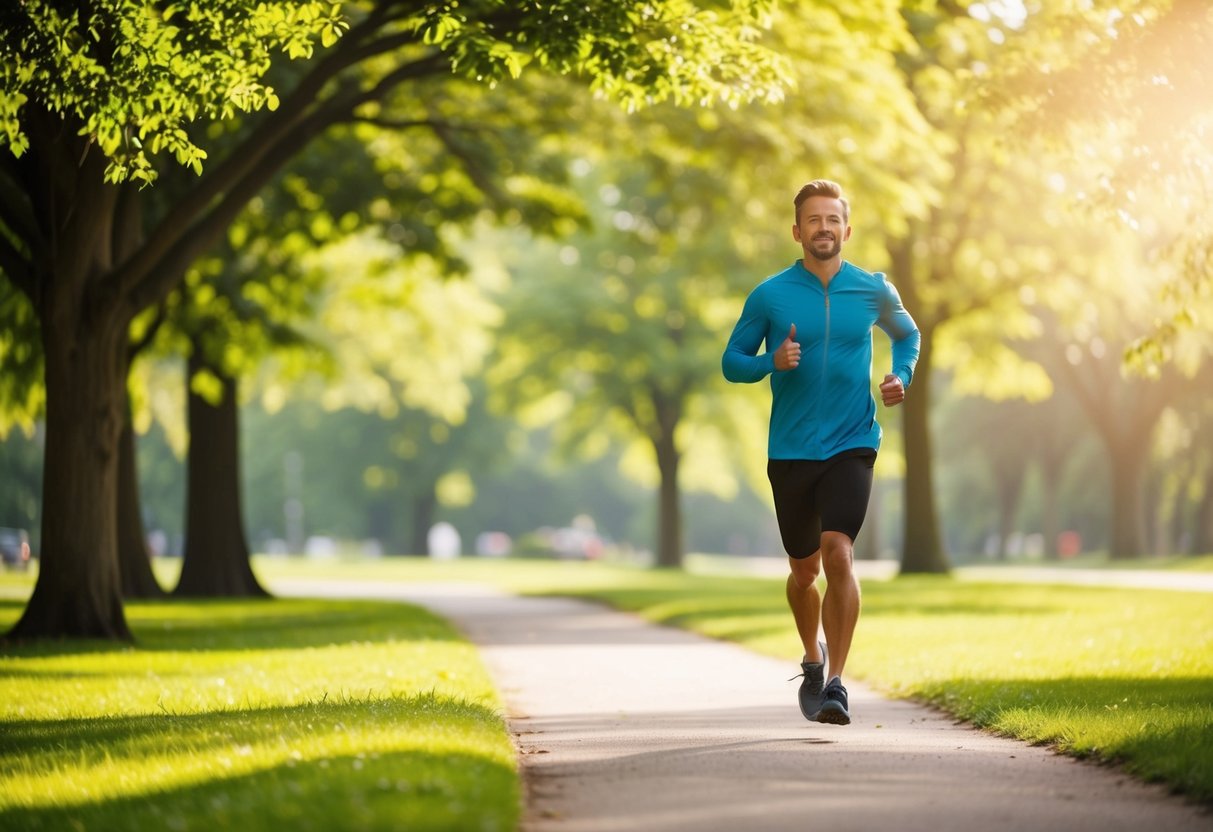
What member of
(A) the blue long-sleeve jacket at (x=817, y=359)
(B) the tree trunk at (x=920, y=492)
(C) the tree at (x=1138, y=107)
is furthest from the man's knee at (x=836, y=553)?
(B) the tree trunk at (x=920, y=492)

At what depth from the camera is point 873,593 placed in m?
23.0

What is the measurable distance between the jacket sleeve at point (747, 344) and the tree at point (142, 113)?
10.8 feet

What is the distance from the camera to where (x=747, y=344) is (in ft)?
24.7

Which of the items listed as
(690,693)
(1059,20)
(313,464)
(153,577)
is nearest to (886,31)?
(1059,20)

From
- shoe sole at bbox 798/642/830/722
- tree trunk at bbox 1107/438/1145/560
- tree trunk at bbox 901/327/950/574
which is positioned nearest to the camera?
shoe sole at bbox 798/642/830/722

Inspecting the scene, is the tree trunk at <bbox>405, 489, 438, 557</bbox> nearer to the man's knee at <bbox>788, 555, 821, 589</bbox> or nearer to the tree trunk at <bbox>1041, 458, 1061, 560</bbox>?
the tree trunk at <bbox>1041, 458, 1061, 560</bbox>

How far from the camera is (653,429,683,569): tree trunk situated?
4191 cm

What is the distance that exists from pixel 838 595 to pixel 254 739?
265cm

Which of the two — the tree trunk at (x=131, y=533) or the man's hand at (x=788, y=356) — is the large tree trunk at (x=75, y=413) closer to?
A: the tree trunk at (x=131, y=533)

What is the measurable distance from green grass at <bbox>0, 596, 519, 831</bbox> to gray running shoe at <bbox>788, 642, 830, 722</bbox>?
1.42 meters

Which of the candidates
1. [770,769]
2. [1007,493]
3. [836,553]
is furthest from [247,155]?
[1007,493]

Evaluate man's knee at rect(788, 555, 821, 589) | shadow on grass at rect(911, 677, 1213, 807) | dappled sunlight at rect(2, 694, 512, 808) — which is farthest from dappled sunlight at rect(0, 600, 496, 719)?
shadow on grass at rect(911, 677, 1213, 807)

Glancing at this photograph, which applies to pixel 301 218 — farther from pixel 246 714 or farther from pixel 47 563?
pixel 246 714

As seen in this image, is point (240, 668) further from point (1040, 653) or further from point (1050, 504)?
point (1050, 504)
